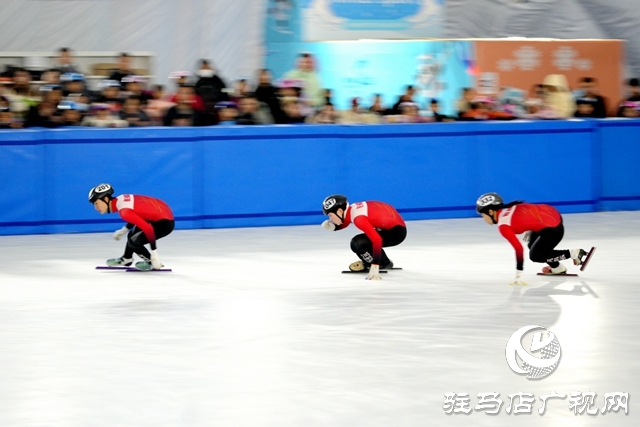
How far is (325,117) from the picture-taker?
52.0ft

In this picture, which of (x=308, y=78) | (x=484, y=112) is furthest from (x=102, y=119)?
(x=484, y=112)

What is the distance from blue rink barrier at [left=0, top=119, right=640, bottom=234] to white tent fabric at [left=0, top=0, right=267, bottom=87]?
18.2 feet

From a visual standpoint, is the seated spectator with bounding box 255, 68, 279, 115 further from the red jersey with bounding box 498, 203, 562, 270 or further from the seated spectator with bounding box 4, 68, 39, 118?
the red jersey with bounding box 498, 203, 562, 270

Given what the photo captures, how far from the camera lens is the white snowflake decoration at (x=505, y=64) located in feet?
73.6

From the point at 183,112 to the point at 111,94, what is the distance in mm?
1044

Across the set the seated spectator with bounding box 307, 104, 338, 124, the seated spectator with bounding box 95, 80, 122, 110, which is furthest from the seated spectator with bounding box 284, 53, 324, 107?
the seated spectator with bounding box 95, 80, 122, 110

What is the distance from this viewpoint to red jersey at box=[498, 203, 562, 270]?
385 inches

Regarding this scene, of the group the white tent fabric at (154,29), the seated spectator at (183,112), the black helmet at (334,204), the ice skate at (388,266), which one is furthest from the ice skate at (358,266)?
the white tent fabric at (154,29)

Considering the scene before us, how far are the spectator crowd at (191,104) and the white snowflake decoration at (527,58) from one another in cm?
546

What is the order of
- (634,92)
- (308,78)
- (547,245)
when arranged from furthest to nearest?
(634,92) → (308,78) → (547,245)

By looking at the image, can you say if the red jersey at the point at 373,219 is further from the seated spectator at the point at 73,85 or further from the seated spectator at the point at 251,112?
the seated spectator at the point at 73,85

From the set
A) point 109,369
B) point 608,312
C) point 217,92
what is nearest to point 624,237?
point 608,312

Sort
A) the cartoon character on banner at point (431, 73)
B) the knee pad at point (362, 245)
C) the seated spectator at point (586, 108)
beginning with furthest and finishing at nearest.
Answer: the cartoon character on banner at point (431, 73) < the seated spectator at point (586, 108) < the knee pad at point (362, 245)

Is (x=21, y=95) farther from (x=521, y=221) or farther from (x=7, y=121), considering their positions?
(x=521, y=221)
